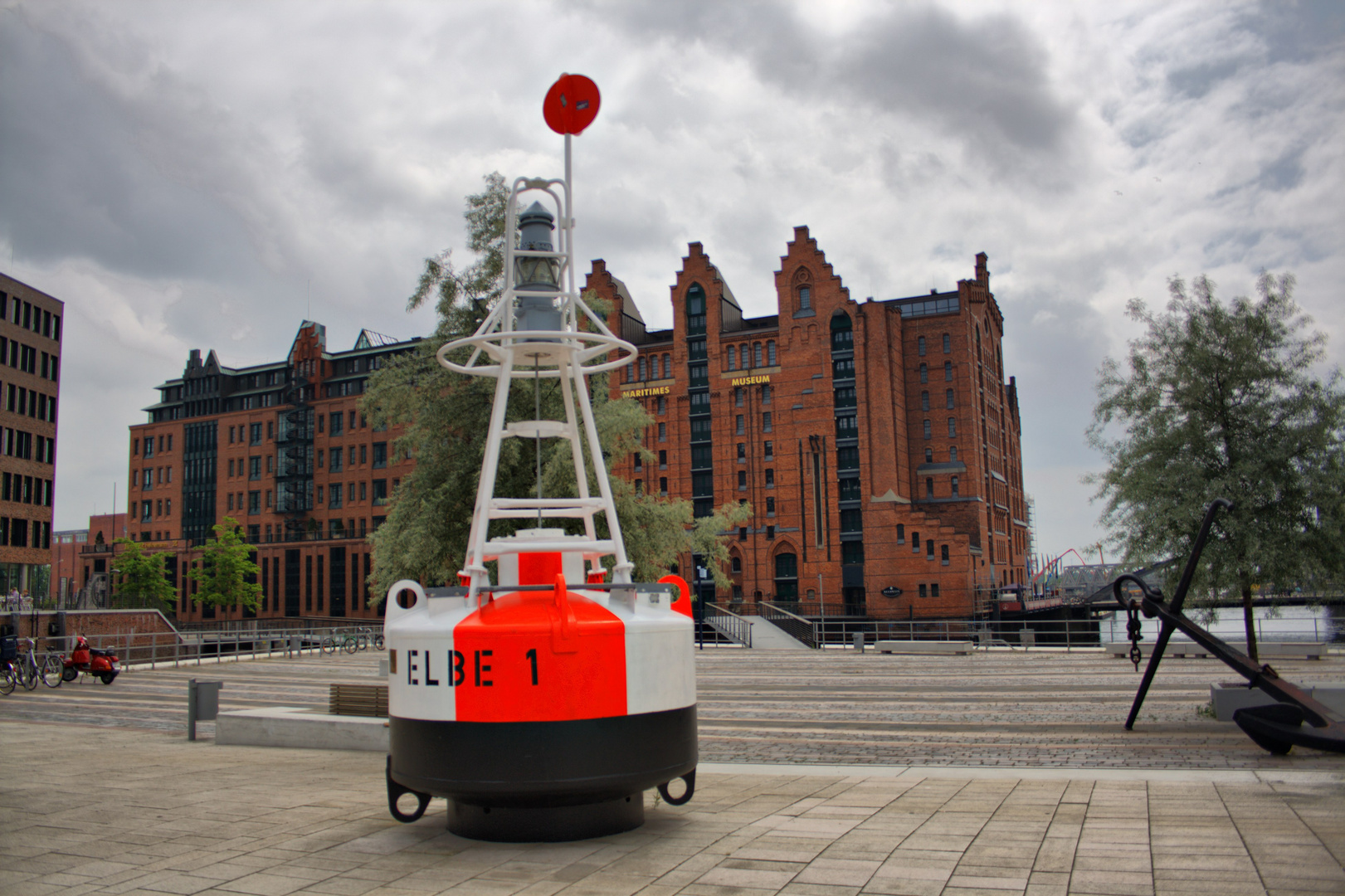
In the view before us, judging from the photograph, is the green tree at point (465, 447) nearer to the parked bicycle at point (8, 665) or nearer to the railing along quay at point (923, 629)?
the parked bicycle at point (8, 665)

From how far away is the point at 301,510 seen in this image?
287ft

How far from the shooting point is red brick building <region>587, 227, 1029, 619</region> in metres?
69.8

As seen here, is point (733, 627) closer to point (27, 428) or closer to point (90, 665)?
point (90, 665)

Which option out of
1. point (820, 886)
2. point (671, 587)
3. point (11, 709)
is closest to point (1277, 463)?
point (671, 587)

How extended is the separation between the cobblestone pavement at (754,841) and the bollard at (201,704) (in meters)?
4.60

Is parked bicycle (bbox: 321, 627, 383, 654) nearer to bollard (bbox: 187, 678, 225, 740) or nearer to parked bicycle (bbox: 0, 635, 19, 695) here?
parked bicycle (bbox: 0, 635, 19, 695)

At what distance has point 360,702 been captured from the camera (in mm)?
14367

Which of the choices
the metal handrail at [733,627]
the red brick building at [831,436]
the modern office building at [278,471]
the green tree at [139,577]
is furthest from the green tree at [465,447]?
the modern office building at [278,471]

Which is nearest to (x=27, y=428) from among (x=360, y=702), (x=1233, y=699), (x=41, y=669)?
(x=41, y=669)

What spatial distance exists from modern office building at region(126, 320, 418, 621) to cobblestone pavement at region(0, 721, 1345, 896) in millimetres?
75002

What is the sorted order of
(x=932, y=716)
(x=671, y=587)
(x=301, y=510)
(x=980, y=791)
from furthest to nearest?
(x=301, y=510) < (x=932, y=716) < (x=980, y=791) < (x=671, y=587)

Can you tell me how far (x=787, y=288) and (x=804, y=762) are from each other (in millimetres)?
65160

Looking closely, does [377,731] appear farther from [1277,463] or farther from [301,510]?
[301,510]

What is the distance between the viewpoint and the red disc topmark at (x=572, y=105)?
9.19m
